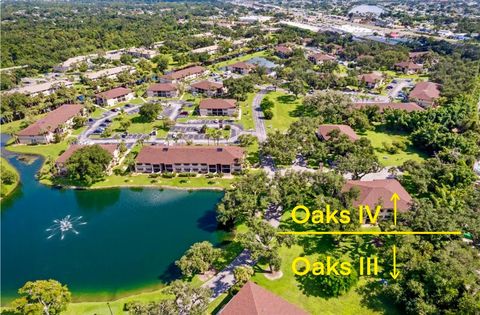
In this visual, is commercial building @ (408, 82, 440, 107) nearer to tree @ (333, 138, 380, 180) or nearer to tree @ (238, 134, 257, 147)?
tree @ (333, 138, 380, 180)

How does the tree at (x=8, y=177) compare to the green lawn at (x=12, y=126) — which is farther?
the green lawn at (x=12, y=126)

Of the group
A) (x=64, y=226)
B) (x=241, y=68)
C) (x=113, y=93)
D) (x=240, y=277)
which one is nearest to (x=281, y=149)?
(x=240, y=277)

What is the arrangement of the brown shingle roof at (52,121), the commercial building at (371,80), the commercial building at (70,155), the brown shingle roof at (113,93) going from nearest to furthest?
1. the commercial building at (70,155)
2. the brown shingle roof at (52,121)
3. the brown shingle roof at (113,93)
4. the commercial building at (371,80)

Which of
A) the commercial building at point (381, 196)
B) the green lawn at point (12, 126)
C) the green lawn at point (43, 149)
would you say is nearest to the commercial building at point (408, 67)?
the commercial building at point (381, 196)

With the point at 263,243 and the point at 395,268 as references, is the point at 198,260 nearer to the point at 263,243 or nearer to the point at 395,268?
the point at 263,243

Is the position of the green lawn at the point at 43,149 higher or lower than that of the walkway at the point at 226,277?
higher

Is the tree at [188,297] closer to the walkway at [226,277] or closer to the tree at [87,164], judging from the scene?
the walkway at [226,277]
